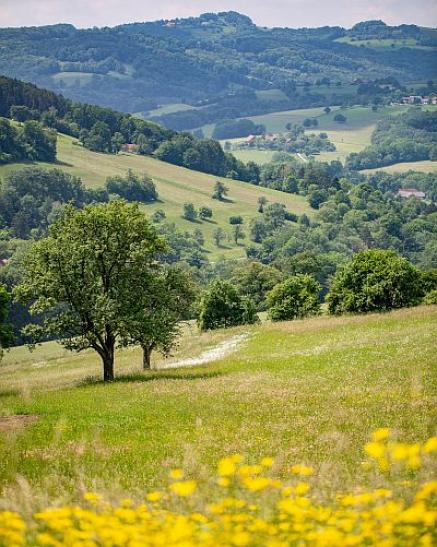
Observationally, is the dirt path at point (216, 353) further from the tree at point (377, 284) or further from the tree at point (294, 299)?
the tree at point (294, 299)

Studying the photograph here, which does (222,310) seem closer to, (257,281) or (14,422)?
(257,281)

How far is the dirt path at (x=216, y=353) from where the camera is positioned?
47.1 m

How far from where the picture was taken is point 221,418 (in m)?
21.7

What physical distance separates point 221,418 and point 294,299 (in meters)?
58.7

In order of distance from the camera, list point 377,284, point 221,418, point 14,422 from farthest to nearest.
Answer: point 377,284
point 14,422
point 221,418

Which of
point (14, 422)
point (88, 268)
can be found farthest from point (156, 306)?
point (14, 422)

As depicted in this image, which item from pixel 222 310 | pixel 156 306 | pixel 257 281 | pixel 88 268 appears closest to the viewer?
pixel 88 268

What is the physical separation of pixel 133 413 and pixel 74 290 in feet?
46.0

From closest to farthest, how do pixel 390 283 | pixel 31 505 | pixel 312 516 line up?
pixel 312 516
pixel 31 505
pixel 390 283

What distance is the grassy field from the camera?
14.7m

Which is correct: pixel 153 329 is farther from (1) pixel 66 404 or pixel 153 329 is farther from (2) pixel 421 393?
(2) pixel 421 393

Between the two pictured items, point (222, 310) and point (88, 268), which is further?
point (222, 310)

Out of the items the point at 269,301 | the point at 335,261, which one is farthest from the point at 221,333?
the point at 335,261

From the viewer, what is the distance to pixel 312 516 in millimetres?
→ 8609
